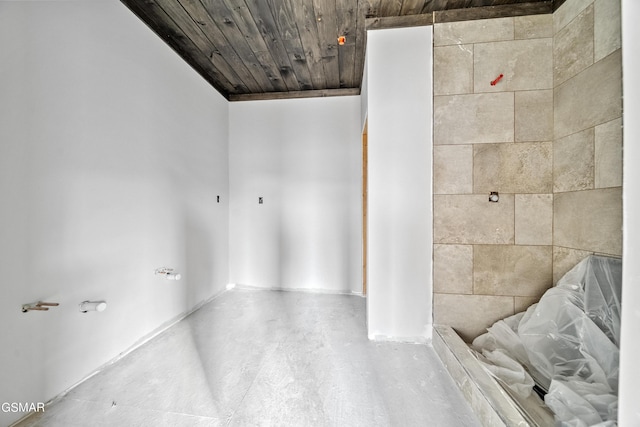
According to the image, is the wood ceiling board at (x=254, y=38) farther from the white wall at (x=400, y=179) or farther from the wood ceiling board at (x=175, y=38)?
the white wall at (x=400, y=179)

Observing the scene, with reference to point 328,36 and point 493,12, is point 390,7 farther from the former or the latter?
point 493,12

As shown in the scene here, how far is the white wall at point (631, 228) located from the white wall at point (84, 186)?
7.11ft

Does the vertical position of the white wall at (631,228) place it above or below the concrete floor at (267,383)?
above

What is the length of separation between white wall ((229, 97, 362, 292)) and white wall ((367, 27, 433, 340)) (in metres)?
1.07

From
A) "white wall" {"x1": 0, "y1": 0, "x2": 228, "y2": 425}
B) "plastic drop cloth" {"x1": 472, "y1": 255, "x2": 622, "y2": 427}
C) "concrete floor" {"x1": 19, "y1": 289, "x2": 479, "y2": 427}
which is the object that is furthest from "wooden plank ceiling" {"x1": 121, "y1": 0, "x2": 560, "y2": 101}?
"concrete floor" {"x1": 19, "y1": 289, "x2": 479, "y2": 427}

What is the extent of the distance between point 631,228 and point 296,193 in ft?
9.35

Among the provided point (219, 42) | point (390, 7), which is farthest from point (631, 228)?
point (219, 42)

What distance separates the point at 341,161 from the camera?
305cm

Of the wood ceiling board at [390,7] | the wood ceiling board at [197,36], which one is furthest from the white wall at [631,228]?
the wood ceiling board at [197,36]

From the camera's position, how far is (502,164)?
1.81m

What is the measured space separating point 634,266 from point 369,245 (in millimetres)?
1563

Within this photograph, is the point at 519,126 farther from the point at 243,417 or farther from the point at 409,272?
A: the point at 243,417

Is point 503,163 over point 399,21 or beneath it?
beneath

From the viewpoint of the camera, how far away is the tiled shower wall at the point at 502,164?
1688 mm
